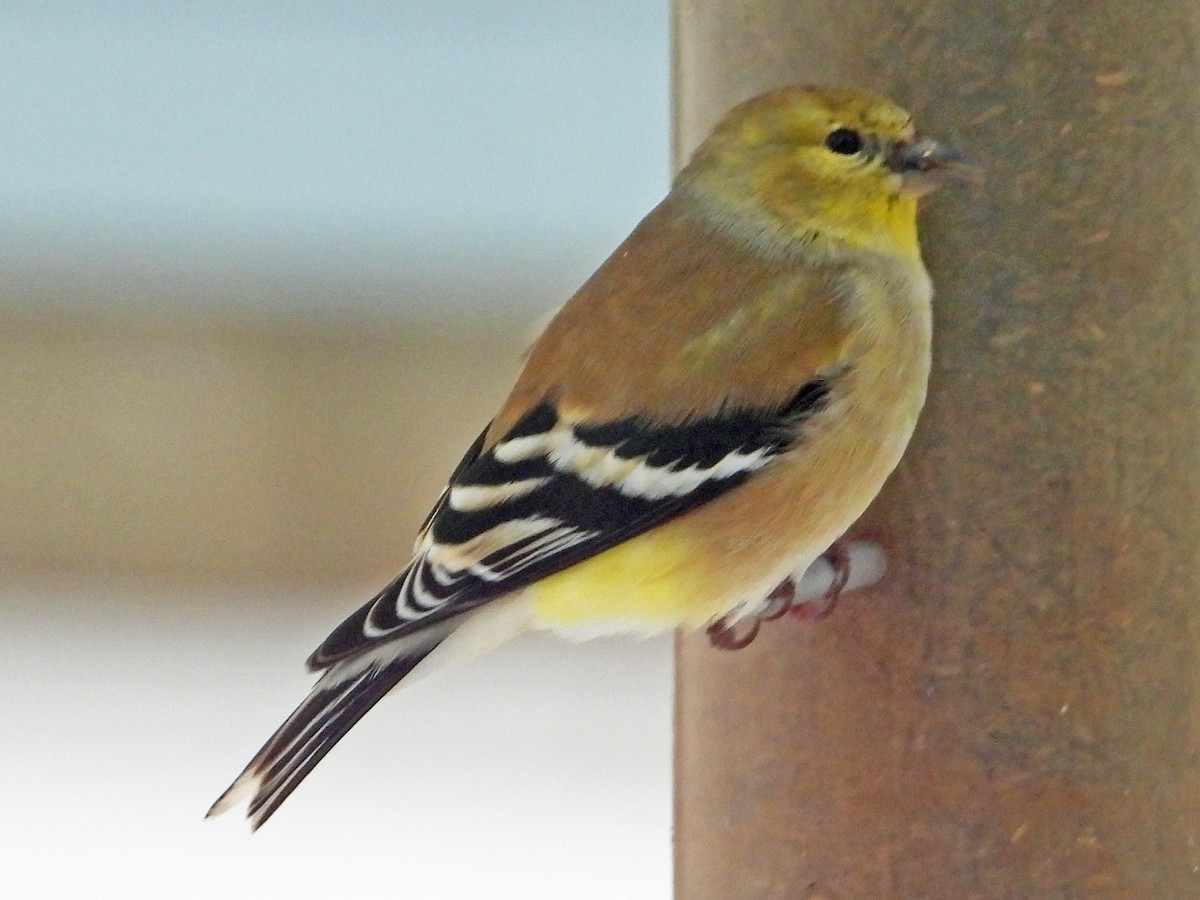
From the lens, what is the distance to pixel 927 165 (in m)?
1.39

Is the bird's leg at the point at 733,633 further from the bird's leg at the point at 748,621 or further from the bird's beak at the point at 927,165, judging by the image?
the bird's beak at the point at 927,165

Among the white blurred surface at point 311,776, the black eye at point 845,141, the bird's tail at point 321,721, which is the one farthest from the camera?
the white blurred surface at point 311,776

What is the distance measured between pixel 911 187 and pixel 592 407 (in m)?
0.39

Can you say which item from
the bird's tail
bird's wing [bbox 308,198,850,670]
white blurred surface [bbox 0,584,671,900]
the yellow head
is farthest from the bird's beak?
white blurred surface [bbox 0,584,671,900]

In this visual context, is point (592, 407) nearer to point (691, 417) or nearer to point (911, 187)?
point (691, 417)

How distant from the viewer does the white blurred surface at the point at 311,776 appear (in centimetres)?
453

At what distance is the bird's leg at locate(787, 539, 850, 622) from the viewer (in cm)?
141

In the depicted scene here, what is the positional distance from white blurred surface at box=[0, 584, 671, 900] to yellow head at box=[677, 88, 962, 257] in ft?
7.56

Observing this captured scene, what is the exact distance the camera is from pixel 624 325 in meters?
1.45

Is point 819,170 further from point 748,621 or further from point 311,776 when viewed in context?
point 311,776

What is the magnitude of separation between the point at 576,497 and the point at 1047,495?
1.49 feet

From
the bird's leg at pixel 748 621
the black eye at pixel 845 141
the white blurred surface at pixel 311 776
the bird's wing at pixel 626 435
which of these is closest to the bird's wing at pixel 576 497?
the bird's wing at pixel 626 435

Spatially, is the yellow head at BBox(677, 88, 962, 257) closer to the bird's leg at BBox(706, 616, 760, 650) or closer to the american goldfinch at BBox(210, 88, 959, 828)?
the american goldfinch at BBox(210, 88, 959, 828)

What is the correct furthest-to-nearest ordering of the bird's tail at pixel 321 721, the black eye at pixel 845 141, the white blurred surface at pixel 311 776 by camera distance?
the white blurred surface at pixel 311 776 < the black eye at pixel 845 141 < the bird's tail at pixel 321 721
